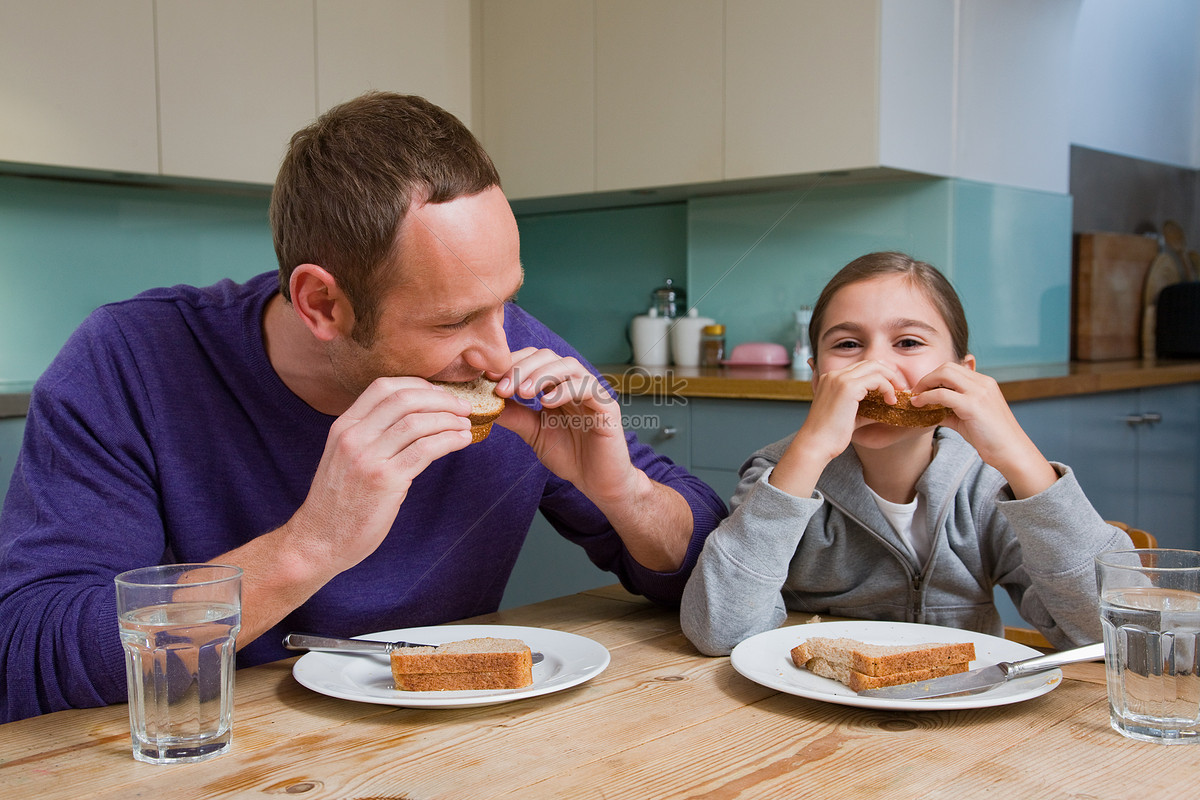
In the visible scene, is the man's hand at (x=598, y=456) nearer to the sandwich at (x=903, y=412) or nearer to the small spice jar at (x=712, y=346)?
the sandwich at (x=903, y=412)

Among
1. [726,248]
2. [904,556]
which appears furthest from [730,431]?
[904,556]

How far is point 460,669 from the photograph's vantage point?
83cm

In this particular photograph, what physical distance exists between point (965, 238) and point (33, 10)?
8.38 ft

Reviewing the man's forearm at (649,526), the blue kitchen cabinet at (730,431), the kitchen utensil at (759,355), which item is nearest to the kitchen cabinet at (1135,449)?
the blue kitchen cabinet at (730,431)

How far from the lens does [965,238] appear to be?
2.92m

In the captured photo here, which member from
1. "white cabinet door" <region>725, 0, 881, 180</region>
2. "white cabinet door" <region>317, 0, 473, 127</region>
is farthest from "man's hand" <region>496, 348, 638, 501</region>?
"white cabinet door" <region>317, 0, 473, 127</region>

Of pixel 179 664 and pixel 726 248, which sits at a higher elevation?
pixel 726 248

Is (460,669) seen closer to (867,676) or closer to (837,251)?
(867,676)

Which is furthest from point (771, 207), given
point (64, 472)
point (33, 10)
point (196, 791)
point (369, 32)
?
point (196, 791)

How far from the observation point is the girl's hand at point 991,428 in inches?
39.9

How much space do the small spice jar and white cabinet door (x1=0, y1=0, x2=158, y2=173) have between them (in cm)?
172

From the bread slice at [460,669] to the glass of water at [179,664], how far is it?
0.14 m

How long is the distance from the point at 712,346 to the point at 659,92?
81 centimetres

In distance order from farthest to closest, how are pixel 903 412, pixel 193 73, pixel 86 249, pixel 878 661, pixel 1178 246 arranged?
pixel 1178 246 → pixel 86 249 → pixel 193 73 → pixel 903 412 → pixel 878 661
